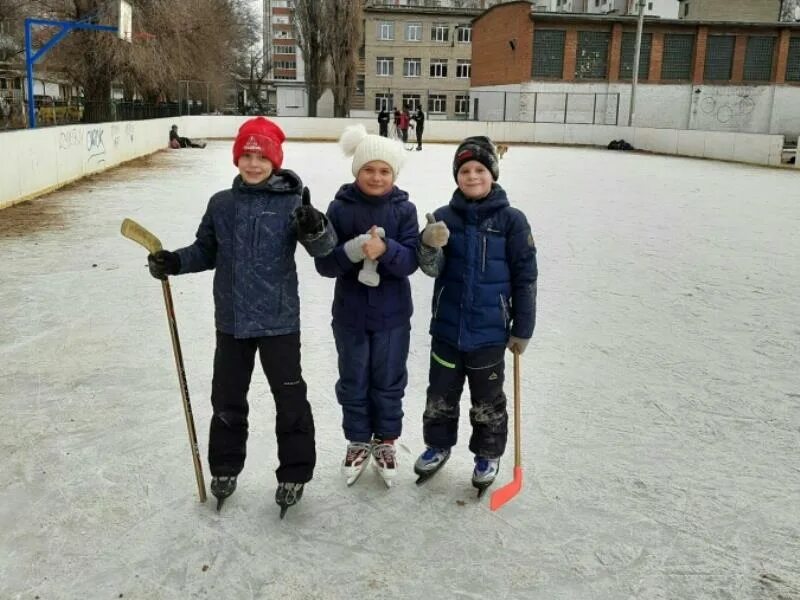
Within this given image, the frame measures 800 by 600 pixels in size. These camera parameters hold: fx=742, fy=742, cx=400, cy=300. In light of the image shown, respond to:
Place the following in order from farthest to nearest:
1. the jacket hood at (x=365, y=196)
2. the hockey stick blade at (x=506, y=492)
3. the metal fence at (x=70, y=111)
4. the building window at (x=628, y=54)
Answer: the building window at (x=628, y=54) < the metal fence at (x=70, y=111) < the hockey stick blade at (x=506, y=492) < the jacket hood at (x=365, y=196)

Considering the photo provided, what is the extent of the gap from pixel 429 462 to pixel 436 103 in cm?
5244

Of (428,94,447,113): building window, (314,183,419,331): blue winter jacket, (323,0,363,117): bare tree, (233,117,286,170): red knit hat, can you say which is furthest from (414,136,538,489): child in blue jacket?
(428,94,447,113): building window

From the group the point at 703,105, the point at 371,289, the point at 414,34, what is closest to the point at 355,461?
the point at 371,289

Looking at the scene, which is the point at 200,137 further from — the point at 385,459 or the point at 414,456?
the point at 385,459

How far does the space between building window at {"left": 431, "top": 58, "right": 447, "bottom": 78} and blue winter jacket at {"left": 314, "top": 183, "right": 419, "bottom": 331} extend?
5363 cm

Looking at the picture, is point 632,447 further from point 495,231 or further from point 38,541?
point 38,541

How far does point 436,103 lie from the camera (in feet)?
175

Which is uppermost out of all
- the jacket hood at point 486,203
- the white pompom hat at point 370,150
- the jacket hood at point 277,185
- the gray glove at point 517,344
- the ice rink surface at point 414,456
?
the white pompom hat at point 370,150

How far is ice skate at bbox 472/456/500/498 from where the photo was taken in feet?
9.70

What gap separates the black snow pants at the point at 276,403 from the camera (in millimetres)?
2688

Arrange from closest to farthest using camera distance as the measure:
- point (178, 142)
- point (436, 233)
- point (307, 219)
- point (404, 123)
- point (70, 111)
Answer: point (307, 219)
point (436, 233)
point (70, 111)
point (178, 142)
point (404, 123)

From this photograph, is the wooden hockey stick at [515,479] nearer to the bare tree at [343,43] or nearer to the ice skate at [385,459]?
the ice skate at [385,459]

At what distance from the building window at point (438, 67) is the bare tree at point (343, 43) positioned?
14043 mm

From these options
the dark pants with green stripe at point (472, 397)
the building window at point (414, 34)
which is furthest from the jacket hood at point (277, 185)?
the building window at point (414, 34)
